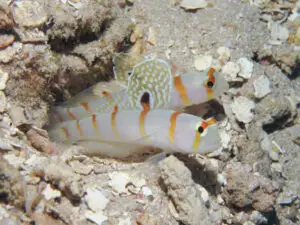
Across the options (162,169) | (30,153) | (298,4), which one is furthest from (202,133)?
(298,4)

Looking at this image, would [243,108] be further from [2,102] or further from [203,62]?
[2,102]

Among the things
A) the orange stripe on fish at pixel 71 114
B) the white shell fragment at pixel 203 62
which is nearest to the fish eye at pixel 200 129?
the white shell fragment at pixel 203 62

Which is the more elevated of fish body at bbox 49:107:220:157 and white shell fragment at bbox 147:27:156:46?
white shell fragment at bbox 147:27:156:46

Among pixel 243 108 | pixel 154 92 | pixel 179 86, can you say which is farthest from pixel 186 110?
pixel 243 108

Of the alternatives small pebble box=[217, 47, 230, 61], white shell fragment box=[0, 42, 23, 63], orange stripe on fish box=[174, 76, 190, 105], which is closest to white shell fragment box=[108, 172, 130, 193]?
orange stripe on fish box=[174, 76, 190, 105]

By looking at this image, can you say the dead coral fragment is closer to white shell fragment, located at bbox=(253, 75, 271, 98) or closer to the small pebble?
the small pebble

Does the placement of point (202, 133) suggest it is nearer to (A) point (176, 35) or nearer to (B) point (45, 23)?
(A) point (176, 35)

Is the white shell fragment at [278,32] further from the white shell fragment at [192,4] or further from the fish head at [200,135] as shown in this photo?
the fish head at [200,135]
